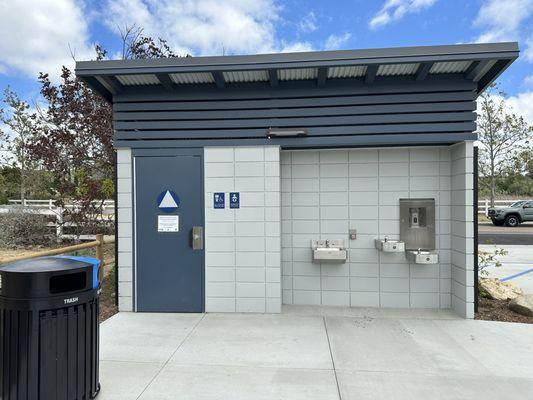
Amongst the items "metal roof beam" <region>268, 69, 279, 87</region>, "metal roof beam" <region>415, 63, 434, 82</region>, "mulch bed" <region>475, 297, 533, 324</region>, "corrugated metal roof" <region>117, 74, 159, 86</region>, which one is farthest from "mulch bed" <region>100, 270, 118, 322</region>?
"metal roof beam" <region>415, 63, 434, 82</region>

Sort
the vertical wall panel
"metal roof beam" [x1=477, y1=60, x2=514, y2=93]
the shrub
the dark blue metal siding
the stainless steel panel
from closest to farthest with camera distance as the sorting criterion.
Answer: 1. "metal roof beam" [x1=477, y1=60, x2=514, y2=93]
2. the dark blue metal siding
3. the vertical wall panel
4. the stainless steel panel
5. the shrub

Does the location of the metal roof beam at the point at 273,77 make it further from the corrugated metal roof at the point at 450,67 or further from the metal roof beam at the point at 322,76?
the corrugated metal roof at the point at 450,67

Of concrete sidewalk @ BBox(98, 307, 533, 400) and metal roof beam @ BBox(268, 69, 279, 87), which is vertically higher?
metal roof beam @ BBox(268, 69, 279, 87)

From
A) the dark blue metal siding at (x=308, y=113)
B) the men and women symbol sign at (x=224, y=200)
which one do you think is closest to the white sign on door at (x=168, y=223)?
the men and women symbol sign at (x=224, y=200)

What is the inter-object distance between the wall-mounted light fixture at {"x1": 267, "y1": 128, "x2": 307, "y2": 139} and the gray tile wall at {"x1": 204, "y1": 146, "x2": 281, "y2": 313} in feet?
0.67

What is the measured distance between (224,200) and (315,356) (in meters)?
2.53

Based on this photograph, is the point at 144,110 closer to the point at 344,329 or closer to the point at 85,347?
the point at 85,347

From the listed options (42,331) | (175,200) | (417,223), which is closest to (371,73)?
(417,223)

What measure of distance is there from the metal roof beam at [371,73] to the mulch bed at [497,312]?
147 inches

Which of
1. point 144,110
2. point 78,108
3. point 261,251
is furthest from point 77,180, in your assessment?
point 261,251

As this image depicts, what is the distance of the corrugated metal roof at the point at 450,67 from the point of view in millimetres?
4865

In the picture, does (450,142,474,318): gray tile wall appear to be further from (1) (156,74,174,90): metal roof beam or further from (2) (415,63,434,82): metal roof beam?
(1) (156,74,174,90): metal roof beam

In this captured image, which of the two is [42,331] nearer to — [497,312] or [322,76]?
[322,76]

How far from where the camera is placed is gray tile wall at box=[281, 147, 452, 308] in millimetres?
5637
